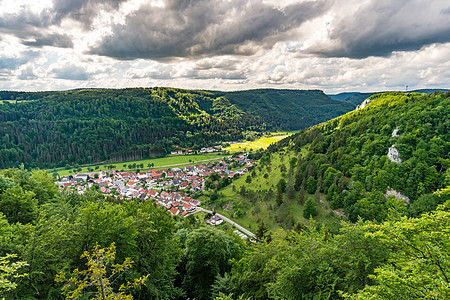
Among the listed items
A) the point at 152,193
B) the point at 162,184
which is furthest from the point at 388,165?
the point at 162,184

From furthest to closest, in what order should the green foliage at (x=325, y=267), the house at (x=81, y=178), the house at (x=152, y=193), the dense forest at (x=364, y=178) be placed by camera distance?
the house at (x=81, y=178)
the house at (x=152, y=193)
the dense forest at (x=364, y=178)
the green foliage at (x=325, y=267)

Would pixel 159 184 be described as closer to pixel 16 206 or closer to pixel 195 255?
pixel 195 255

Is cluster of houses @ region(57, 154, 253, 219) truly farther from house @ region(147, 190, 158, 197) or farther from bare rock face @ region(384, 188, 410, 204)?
bare rock face @ region(384, 188, 410, 204)

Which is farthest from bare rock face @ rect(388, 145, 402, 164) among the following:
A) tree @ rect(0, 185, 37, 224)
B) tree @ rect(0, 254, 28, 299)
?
tree @ rect(0, 185, 37, 224)

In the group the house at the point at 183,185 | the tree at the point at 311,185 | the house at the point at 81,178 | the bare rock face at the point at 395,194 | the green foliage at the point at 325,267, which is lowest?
the house at the point at 183,185

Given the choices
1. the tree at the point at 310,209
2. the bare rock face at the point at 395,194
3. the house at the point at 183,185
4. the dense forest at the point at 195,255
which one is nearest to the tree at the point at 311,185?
the tree at the point at 310,209

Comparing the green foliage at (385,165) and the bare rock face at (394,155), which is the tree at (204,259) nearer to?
the green foliage at (385,165)

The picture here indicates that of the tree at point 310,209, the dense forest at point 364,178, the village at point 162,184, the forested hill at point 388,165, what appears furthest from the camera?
the village at point 162,184
